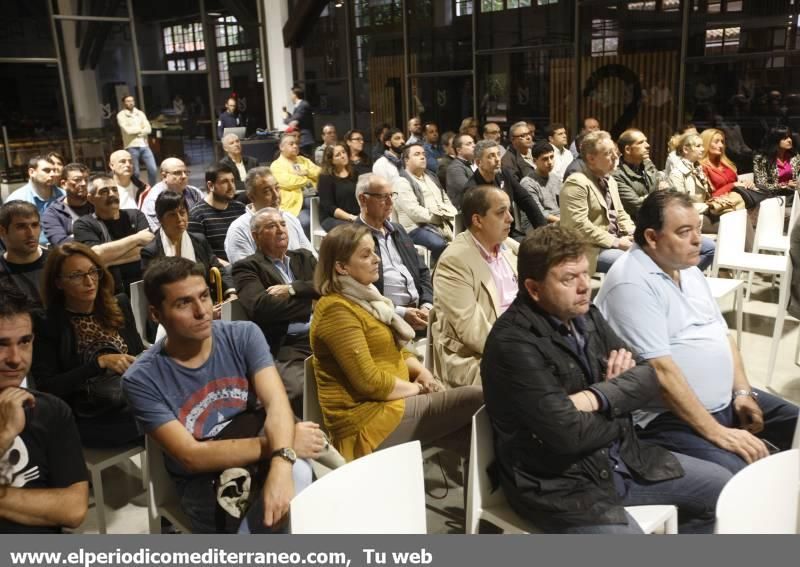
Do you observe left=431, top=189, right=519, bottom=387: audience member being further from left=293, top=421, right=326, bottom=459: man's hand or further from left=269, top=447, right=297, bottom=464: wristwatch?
left=269, top=447, right=297, bottom=464: wristwatch

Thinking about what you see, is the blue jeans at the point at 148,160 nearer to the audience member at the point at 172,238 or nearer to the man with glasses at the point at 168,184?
the man with glasses at the point at 168,184

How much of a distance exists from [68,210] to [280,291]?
196cm

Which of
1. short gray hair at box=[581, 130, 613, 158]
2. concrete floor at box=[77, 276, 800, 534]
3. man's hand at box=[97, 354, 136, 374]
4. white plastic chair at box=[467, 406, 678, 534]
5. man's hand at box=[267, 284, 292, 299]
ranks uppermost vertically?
short gray hair at box=[581, 130, 613, 158]

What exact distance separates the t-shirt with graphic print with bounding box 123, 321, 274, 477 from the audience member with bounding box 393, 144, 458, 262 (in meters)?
3.14

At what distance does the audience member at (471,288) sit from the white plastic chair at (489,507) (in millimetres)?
696

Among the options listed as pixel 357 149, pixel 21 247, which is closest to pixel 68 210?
pixel 21 247

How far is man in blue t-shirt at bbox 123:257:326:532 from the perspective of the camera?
6.08 ft

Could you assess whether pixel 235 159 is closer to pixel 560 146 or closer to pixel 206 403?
pixel 560 146

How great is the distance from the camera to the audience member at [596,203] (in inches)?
166

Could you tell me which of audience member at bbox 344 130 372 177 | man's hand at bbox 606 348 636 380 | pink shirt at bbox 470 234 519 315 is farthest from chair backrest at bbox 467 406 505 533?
audience member at bbox 344 130 372 177

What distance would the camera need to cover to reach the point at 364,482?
1629 mm

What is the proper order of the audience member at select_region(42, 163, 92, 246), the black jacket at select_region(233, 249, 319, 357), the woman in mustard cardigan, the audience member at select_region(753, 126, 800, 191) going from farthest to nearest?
the audience member at select_region(753, 126, 800, 191), the audience member at select_region(42, 163, 92, 246), the black jacket at select_region(233, 249, 319, 357), the woman in mustard cardigan
